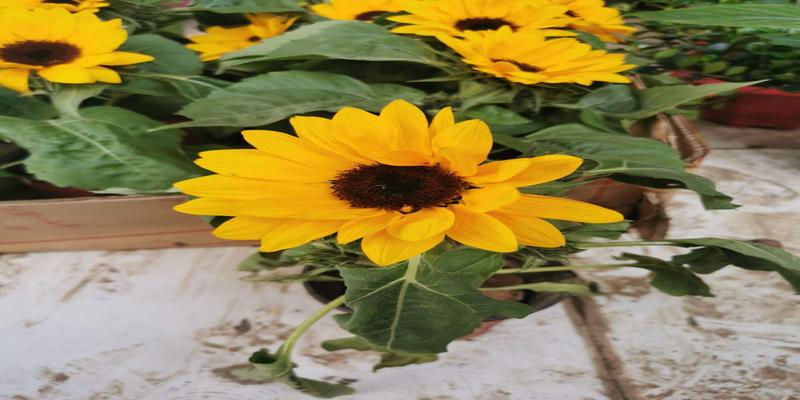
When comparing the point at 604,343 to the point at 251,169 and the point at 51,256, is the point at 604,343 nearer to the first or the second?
the point at 251,169

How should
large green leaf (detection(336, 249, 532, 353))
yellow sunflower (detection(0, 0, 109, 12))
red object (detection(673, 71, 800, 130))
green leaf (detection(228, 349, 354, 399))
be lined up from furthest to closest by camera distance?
red object (detection(673, 71, 800, 130)) → yellow sunflower (detection(0, 0, 109, 12)) → green leaf (detection(228, 349, 354, 399)) → large green leaf (detection(336, 249, 532, 353))

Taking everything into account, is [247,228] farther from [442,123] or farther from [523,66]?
[523,66]

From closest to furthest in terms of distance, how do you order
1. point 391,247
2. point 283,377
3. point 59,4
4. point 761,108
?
point 391,247, point 283,377, point 59,4, point 761,108

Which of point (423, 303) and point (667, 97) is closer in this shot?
point (423, 303)

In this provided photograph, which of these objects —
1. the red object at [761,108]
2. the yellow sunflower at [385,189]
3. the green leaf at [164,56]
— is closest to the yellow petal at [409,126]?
the yellow sunflower at [385,189]

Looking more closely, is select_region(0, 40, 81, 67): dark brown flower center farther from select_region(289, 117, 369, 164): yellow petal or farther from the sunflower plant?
select_region(289, 117, 369, 164): yellow petal

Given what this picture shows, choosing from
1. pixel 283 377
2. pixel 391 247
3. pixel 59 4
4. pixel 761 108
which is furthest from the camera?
pixel 761 108

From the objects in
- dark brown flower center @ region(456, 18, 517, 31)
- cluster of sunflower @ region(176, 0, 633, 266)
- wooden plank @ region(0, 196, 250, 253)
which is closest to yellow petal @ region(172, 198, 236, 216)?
cluster of sunflower @ region(176, 0, 633, 266)

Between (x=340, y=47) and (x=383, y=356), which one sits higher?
(x=340, y=47)

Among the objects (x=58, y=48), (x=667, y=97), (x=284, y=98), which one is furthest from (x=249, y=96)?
(x=667, y=97)
